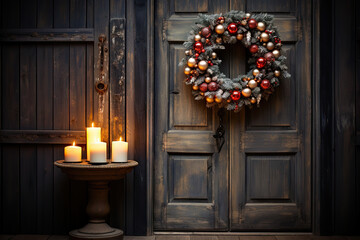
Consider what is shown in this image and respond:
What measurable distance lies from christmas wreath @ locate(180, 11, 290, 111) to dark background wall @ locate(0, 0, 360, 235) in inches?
14.3

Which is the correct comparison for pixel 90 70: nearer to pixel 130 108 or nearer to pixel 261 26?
pixel 130 108

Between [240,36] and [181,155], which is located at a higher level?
[240,36]

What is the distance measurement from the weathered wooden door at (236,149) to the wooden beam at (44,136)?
1.96 feet

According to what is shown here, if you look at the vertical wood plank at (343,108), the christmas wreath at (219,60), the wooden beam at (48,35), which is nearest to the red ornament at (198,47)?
the christmas wreath at (219,60)

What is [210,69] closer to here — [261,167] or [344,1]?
[261,167]

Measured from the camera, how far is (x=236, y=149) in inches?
128

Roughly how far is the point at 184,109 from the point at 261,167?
72 cm

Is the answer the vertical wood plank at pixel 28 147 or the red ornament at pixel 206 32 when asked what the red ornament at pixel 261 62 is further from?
the vertical wood plank at pixel 28 147

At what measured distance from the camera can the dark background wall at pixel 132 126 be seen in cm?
317

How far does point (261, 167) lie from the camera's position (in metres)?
3.25

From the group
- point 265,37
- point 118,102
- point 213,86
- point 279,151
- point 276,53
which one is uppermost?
point 265,37

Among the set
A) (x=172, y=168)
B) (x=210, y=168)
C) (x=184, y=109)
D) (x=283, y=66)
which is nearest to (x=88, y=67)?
(x=184, y=109)

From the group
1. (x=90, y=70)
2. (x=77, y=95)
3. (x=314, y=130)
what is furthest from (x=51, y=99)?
(x=314, y=130)

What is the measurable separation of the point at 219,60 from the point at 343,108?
0.99 meters
